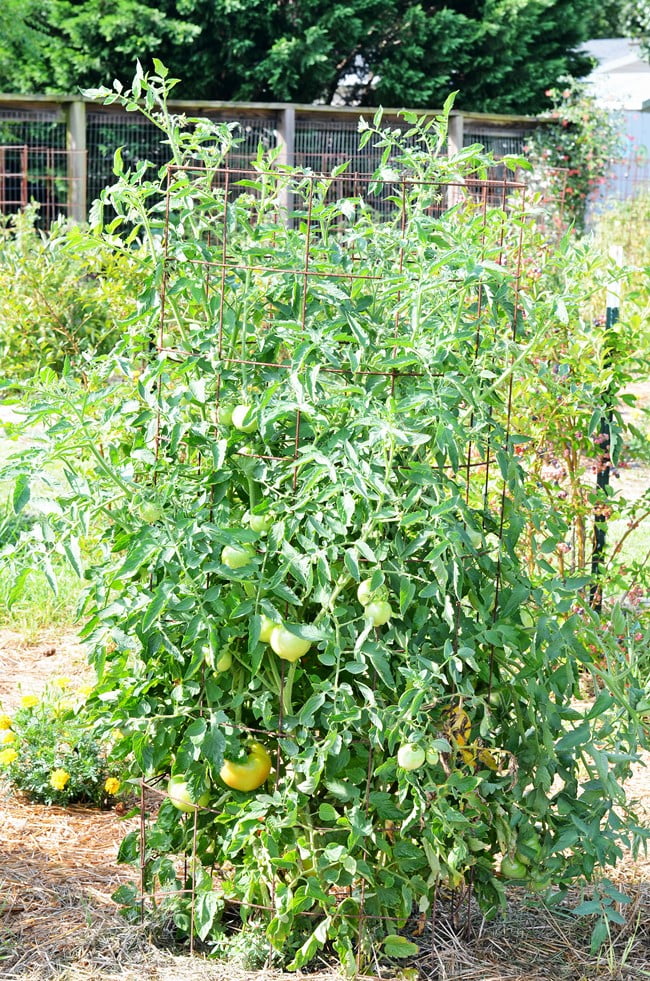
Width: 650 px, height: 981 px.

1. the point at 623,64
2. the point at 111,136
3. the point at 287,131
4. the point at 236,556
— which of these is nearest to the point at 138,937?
the point at 236,556

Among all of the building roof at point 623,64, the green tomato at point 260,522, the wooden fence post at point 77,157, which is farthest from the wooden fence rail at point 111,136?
the building roof at point 623,64

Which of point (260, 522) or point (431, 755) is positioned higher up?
point (260, 522)

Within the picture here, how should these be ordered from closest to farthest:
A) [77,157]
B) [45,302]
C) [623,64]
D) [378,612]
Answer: [378,612]
[45,302]
[77,157]
[623,64]

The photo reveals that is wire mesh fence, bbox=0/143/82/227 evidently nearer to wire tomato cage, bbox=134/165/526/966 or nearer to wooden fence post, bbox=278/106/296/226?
wooden fence post, bbox=278/106/296/226

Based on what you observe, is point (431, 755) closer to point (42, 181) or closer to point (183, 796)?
point (183, 796)

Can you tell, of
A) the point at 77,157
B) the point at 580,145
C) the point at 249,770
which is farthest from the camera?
the point at 580,145

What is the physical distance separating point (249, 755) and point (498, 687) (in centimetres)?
51

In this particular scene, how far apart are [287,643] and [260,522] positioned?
9.2 inches

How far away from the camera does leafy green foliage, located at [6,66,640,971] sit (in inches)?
81.2

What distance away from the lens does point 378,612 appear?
1979 millimetres

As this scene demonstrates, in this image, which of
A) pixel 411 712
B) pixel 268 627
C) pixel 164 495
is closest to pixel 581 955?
pixel 411 712

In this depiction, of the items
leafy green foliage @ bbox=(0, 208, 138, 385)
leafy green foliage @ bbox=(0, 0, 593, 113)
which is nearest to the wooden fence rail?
leafy green foliage @ bbox=(0, 0, 593, 113)

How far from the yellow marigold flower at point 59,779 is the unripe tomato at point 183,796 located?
27.8 inches

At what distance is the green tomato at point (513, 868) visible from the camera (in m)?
2.25
